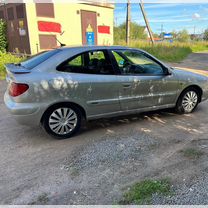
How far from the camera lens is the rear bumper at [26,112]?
11.7ft

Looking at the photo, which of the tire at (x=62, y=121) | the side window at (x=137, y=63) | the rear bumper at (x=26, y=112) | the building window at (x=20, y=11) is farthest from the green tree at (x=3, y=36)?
the tire at (x=62, y=121)

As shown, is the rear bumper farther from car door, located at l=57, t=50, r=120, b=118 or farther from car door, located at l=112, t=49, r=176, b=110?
car door, located at l=112, t=49, r=176, b=110

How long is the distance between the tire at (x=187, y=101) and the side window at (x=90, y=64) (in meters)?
1.88

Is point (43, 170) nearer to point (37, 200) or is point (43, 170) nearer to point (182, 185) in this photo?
point (37, 200)

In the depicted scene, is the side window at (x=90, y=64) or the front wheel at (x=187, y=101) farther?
the front wheel at (x=187, y=101)

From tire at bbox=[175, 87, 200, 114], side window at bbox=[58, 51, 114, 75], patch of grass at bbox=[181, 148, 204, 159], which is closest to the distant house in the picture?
side window at bbox=[58, 51, 114, 75]

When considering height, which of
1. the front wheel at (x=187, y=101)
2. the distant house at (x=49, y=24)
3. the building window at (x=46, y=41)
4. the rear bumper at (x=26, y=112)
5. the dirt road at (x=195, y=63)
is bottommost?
the dirt road at (x=195, y=63)

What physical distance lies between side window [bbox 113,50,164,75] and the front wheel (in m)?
0.86

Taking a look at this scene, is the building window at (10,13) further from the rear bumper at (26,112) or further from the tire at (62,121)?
the tire at (62,121)

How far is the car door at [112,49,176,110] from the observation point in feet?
14.0

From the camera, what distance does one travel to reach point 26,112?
3.57 meters

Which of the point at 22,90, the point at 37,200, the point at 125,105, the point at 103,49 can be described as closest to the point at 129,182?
the point at 37,200

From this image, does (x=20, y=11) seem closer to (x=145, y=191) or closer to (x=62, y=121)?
(x=62, y=121)

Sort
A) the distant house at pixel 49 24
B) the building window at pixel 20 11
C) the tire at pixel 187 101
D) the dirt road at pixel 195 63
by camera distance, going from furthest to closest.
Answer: the distant house at pixel 49 24
the building window at pixel 20 11
the dirt road at pixel 195 63
the tire at pixel 187 101
